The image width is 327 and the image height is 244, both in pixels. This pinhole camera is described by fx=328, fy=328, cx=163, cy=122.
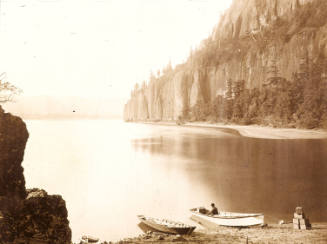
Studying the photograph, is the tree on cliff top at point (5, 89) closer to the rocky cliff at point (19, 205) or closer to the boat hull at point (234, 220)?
the rocky cliff at point (19, 205)

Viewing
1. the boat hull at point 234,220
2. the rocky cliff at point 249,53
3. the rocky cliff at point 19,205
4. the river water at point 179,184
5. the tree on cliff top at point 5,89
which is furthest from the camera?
the rocky cliff at point 249,53

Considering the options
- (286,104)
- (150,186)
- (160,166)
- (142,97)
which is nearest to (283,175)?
(150,186)

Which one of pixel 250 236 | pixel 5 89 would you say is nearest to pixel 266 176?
pixel 250 236

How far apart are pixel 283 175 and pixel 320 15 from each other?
5597cm

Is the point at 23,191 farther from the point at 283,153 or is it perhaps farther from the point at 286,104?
the point at 286,104

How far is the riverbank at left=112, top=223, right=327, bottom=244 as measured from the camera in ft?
33.1

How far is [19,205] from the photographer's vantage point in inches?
217

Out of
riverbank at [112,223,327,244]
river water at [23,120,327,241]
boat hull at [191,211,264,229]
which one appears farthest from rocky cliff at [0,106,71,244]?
boat hull at [191,211,264,229]

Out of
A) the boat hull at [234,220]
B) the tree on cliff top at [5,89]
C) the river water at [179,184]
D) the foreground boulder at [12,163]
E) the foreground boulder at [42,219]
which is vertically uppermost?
the tree on cliff top at [5,89]

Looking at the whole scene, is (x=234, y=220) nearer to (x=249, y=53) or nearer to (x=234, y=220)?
(x=234, y=220)

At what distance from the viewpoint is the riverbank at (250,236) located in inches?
397

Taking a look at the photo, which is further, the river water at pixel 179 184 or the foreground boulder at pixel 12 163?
the river water at pixel 179 184

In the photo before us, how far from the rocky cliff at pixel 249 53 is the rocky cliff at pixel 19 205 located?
52.5 m

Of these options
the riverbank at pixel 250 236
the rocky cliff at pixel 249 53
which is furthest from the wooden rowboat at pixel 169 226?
the rocky cliff at pixel 249 53
